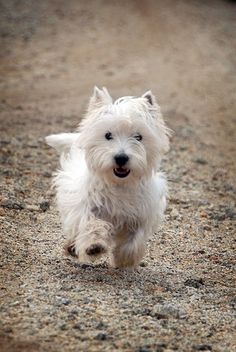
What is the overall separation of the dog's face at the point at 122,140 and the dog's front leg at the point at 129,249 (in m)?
0.48

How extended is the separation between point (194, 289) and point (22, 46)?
1235 cm

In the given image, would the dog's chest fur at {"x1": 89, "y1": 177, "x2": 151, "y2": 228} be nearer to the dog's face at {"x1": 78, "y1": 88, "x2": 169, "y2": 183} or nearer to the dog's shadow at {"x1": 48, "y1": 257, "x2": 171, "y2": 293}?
the dog's face at {"x1": 78, "y1": 88, "x2": 169, "y2": 183}

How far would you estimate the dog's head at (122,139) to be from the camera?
625 cm

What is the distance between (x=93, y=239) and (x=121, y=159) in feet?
2.09

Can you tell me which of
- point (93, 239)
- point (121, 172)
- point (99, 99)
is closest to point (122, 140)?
point (121, 172)

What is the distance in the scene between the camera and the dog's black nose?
244 inches

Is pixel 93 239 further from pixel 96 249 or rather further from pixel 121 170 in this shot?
pixel 121 170

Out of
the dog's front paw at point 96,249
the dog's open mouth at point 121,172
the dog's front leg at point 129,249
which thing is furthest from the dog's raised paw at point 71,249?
the dog's open mouth at point 121,172

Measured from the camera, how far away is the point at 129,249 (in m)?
6.52

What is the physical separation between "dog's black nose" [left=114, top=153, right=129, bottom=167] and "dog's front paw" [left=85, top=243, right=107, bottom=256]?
634 mm

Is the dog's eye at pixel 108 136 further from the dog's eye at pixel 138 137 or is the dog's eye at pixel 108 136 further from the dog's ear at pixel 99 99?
the dog's ear at pixel 99 99

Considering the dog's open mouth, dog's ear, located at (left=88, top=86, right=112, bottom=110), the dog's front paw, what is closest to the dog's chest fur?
the dog's open mouth

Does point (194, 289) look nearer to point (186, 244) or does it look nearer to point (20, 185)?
point (186, 244)

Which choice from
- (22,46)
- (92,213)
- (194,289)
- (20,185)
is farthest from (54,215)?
(22,46)
